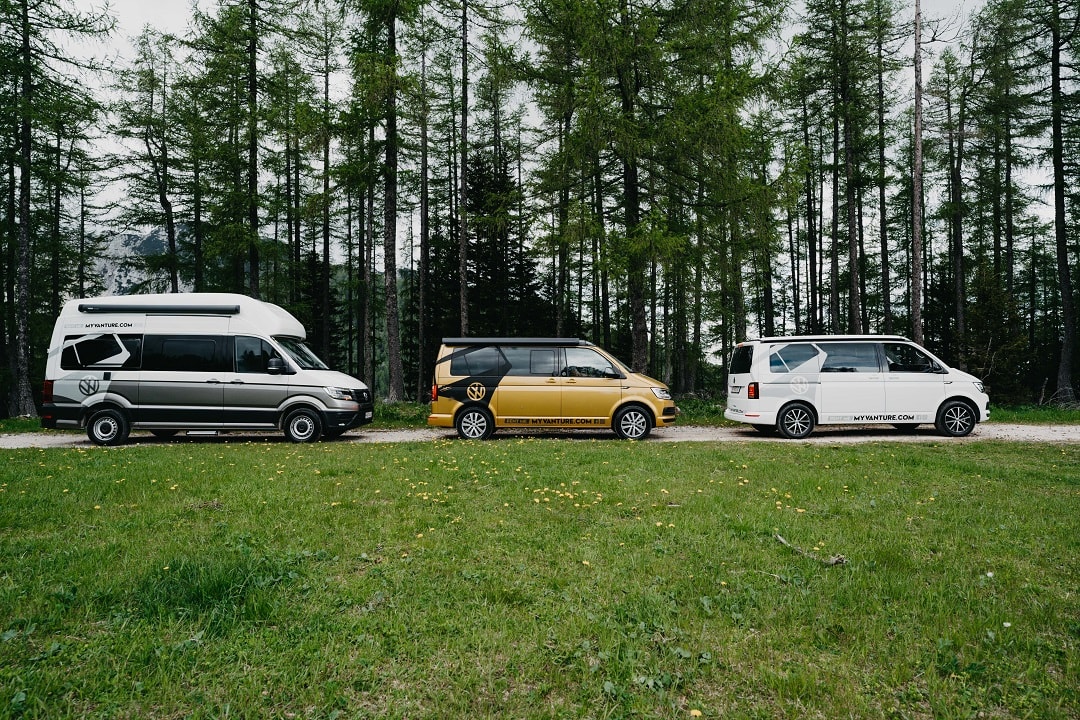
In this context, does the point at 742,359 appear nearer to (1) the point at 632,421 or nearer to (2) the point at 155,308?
(1) the point at 632,421

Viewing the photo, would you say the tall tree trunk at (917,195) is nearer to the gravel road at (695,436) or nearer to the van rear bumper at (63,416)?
the gravel road at (695,436)

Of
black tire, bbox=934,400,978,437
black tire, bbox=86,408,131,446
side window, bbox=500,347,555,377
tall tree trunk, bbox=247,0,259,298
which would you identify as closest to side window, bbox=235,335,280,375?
black tire, bbox=86,408,131,446

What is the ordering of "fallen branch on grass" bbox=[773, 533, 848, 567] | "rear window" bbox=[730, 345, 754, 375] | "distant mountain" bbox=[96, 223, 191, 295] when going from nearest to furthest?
1. "fallen branch on grass" bbox=[773, 533, 848, 567]
2. "rear window" bbox=[730, 345, 754, 375]
3. "distant mountain" bbox=[96, 223, 191, 295]

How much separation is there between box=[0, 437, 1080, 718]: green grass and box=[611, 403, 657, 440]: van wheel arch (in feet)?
17.2

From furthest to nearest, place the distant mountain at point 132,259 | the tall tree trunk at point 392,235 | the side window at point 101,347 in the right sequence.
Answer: the distant mountain at point 132,259 < the tall tree trunk at point 392,235 < the side window at point 101,347

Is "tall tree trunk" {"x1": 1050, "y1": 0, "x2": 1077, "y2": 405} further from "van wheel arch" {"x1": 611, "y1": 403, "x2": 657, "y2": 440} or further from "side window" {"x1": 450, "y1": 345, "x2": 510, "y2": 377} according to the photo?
"side window" {"x1": 450, "y1": 345, "x2": 510, "y2": 377}

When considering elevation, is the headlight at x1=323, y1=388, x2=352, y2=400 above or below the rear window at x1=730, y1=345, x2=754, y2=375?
below

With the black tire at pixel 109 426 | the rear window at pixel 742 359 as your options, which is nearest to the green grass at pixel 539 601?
the black tire at pixel 109 426

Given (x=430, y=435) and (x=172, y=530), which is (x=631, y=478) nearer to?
(x=172, y=530)

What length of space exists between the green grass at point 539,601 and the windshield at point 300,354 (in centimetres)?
563

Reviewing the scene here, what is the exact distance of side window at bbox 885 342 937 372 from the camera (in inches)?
467

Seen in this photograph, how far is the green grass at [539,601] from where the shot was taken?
2.40 metres

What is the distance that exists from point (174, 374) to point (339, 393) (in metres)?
3.32

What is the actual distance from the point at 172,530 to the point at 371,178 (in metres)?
14.2
